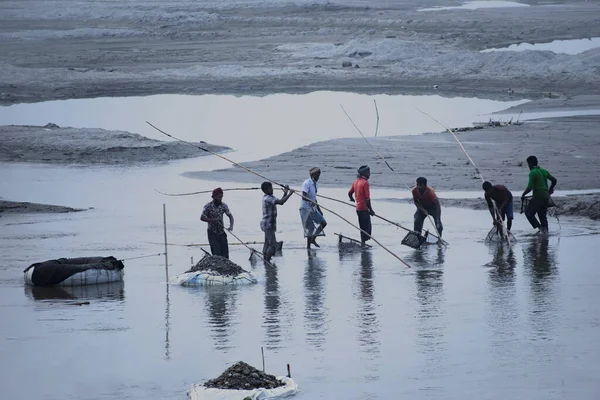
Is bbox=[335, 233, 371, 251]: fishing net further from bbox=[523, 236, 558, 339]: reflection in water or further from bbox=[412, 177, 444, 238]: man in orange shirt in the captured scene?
bbox=[523, 236, 558, 339]: reflection in water

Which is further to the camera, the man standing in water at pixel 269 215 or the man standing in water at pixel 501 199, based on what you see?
the man standing in water at pixel 501 199

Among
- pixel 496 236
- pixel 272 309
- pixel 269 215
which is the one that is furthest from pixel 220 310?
pixel 496 236

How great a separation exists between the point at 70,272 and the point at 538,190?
7.30m

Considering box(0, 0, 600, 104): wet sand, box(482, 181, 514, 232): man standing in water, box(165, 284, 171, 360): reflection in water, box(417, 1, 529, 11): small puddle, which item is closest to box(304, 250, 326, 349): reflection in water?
box(165, 284, 171, 360): reflection in water

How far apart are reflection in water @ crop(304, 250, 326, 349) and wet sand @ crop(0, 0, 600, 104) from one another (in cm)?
2455

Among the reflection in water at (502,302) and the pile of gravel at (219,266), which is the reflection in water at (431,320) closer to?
the reflection in water at (502,302)

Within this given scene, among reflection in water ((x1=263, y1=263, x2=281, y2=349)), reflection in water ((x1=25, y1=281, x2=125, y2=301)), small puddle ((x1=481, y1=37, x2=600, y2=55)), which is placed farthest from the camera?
small puddle ((x1=481, y1=37, x2=600, y2=55))

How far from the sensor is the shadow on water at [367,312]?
43.4 ft

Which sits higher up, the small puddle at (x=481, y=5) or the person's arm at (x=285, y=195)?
the small puddle at (x=481, y=5)

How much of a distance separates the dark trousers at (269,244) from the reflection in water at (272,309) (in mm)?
171

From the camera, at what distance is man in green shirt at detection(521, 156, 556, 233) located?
19453 mm

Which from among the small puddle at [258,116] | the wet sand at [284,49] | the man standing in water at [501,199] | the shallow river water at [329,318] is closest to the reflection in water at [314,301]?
the shallow river water at [329,318]

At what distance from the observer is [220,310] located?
49.8ft

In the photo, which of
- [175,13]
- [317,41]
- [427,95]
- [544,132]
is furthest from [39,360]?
[175,13]
